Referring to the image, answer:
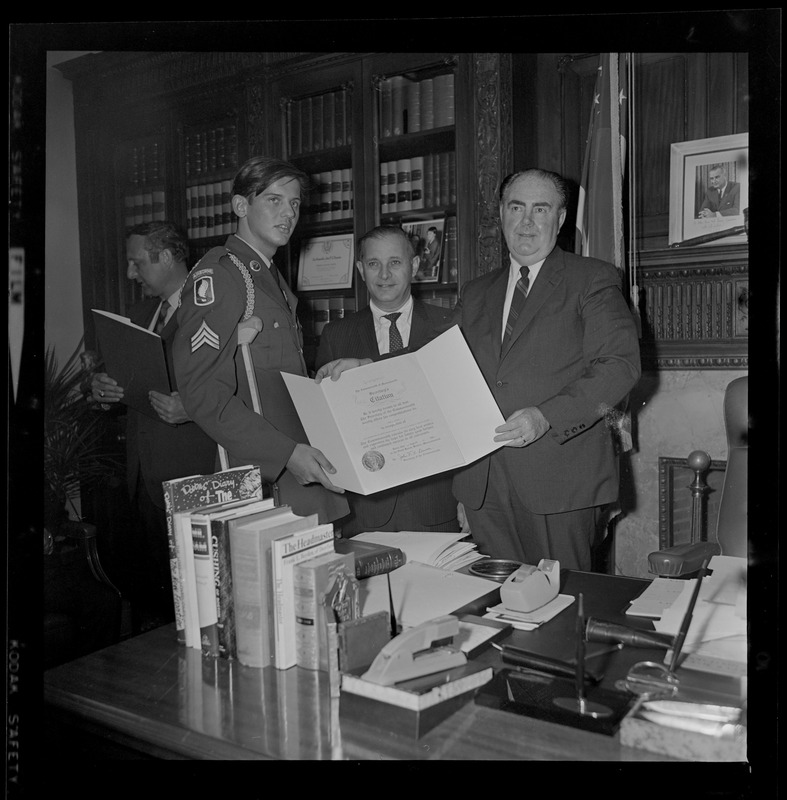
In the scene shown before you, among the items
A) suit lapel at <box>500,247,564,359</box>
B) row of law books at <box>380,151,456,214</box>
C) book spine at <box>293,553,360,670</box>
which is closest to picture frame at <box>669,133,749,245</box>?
suit lapel at <box>500,247,564,359</box>

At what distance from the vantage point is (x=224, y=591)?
137 centimetres

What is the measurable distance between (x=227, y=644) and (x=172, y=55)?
52.2 inches

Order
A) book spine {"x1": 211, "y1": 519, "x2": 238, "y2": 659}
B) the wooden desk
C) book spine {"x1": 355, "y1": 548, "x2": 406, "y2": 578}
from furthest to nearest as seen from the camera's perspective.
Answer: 1. book spine {"x1": 355, "y1": 548, "x2": 406, "y2": 578}
2. book spine {"x1": 211, "y1": 519, "x2": 238, "y2": 659}
3. the wooden desk

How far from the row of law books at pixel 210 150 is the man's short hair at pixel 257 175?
8 cm

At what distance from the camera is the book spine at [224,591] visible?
4.46ft

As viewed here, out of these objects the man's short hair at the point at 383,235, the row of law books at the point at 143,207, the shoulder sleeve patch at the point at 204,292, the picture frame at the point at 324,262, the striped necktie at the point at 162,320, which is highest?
the row of law books at the point at 143,207

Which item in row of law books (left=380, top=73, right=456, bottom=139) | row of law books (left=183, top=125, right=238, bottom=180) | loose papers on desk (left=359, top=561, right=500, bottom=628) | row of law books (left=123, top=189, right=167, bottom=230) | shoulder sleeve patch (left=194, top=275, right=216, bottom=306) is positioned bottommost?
loose papers on desk (left=359, top=561, right=500, bottom=628)

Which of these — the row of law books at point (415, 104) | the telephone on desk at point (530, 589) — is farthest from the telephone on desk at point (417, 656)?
the row of law books at point (415, 104)

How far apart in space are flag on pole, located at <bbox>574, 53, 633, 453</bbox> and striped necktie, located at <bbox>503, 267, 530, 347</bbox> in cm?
22

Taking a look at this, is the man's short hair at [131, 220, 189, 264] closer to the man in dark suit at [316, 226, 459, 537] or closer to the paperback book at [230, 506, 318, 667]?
the man in dark suit at [316, 226, 459, 537]

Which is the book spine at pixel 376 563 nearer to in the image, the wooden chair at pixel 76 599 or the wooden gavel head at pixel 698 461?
the wooden chair at pixel 76 599

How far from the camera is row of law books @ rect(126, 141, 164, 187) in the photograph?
1905 mm

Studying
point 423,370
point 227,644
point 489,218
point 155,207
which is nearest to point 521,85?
point 489,218

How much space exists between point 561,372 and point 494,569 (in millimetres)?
582
